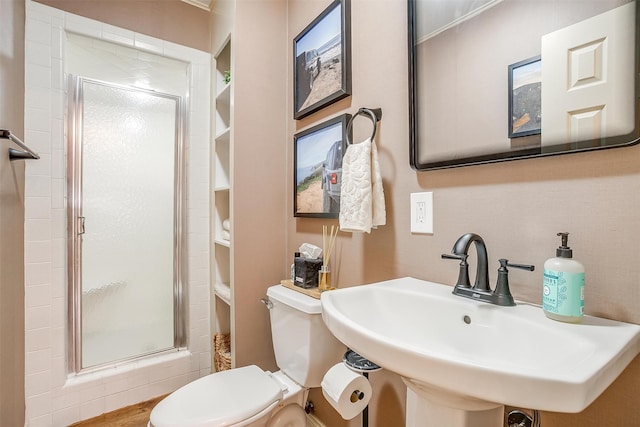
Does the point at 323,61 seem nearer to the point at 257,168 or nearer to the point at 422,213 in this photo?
the point at 257,168

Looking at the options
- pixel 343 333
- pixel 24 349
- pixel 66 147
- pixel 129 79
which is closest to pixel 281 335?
pixel 343 333

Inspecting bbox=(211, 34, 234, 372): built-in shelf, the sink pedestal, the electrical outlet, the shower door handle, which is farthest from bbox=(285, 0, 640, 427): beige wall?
the shower door handle

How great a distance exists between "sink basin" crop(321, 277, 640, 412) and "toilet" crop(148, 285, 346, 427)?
1.32 ft

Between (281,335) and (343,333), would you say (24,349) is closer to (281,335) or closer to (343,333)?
(281,335)

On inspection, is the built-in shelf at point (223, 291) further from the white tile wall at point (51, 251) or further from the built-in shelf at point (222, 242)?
the white tile wall at point (51, 251)

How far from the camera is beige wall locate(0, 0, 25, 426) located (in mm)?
1120

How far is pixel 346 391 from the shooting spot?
919 mm

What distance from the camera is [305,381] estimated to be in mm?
1224

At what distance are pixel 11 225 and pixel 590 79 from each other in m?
1.99

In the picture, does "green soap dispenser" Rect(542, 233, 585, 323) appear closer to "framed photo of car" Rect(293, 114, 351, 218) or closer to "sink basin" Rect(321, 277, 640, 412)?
"sink basin" Rect(321, 277, 640, 412)

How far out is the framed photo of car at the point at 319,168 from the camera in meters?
1.32

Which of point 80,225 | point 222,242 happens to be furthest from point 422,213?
point 80,225

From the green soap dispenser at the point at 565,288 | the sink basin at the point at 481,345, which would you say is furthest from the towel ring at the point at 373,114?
the green soap dispenser at the point at 565,288

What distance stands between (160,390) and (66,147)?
4.85ft
